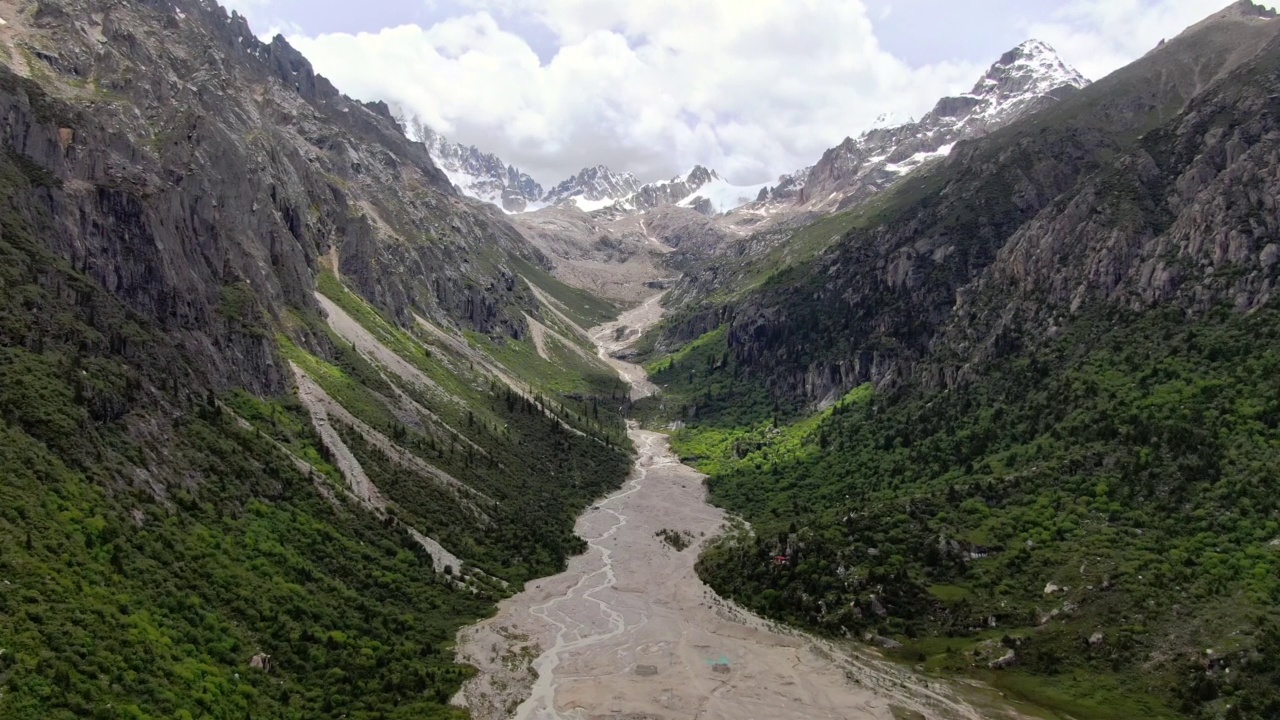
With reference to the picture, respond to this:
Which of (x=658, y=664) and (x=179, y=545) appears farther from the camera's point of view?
(x=658, y=664)

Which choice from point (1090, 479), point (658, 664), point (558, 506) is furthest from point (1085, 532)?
point (558, 506)

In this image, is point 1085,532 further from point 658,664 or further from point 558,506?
point 558,506

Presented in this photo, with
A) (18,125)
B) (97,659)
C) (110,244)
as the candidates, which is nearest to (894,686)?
(97,659)

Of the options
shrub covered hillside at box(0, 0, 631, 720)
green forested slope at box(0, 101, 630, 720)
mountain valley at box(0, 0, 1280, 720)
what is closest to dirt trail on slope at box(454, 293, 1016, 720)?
mountain valley at box(0, 0, 1280, 720)

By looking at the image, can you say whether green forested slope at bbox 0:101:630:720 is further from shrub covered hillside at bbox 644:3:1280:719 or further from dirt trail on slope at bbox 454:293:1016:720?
shrub covered hillside at bbox 644:3:1280:719

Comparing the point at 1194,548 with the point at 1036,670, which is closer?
the point at 1036,670

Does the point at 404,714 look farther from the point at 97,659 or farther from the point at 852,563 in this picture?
the point at 852,563
